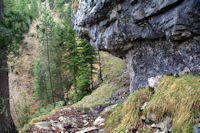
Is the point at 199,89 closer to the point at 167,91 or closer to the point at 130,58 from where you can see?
the point at 167,91

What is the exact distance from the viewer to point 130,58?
8.64m

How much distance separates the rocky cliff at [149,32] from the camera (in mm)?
4750

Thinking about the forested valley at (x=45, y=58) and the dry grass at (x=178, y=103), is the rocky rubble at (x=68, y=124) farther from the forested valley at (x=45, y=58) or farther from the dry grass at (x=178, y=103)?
the dry grass at (x=178, y=103)

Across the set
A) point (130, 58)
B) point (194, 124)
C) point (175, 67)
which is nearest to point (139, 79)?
point (130, 58)

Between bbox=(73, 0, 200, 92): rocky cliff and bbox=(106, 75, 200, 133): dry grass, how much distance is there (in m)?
1.49

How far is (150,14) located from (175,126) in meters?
4.39

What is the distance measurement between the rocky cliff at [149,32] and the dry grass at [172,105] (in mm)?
1489

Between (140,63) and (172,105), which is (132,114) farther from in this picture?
(140,63)

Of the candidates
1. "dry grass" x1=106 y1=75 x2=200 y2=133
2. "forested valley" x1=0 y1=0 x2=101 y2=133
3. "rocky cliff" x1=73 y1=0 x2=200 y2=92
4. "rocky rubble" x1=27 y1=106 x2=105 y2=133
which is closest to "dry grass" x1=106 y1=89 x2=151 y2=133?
"dry grass" x1=106 y1=75 x2=200 y2=133

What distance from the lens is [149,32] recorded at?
632 cm

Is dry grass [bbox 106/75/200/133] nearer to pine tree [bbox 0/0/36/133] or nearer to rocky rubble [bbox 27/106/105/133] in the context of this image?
rocky rubble [bbox 27/106/105/133]

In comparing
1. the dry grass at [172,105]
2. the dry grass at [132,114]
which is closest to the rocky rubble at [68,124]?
the dry grass at [132,114]

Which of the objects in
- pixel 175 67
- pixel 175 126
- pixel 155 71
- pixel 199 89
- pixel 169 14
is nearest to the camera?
pixel 175 126

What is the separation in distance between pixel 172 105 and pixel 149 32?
384 centimetres
